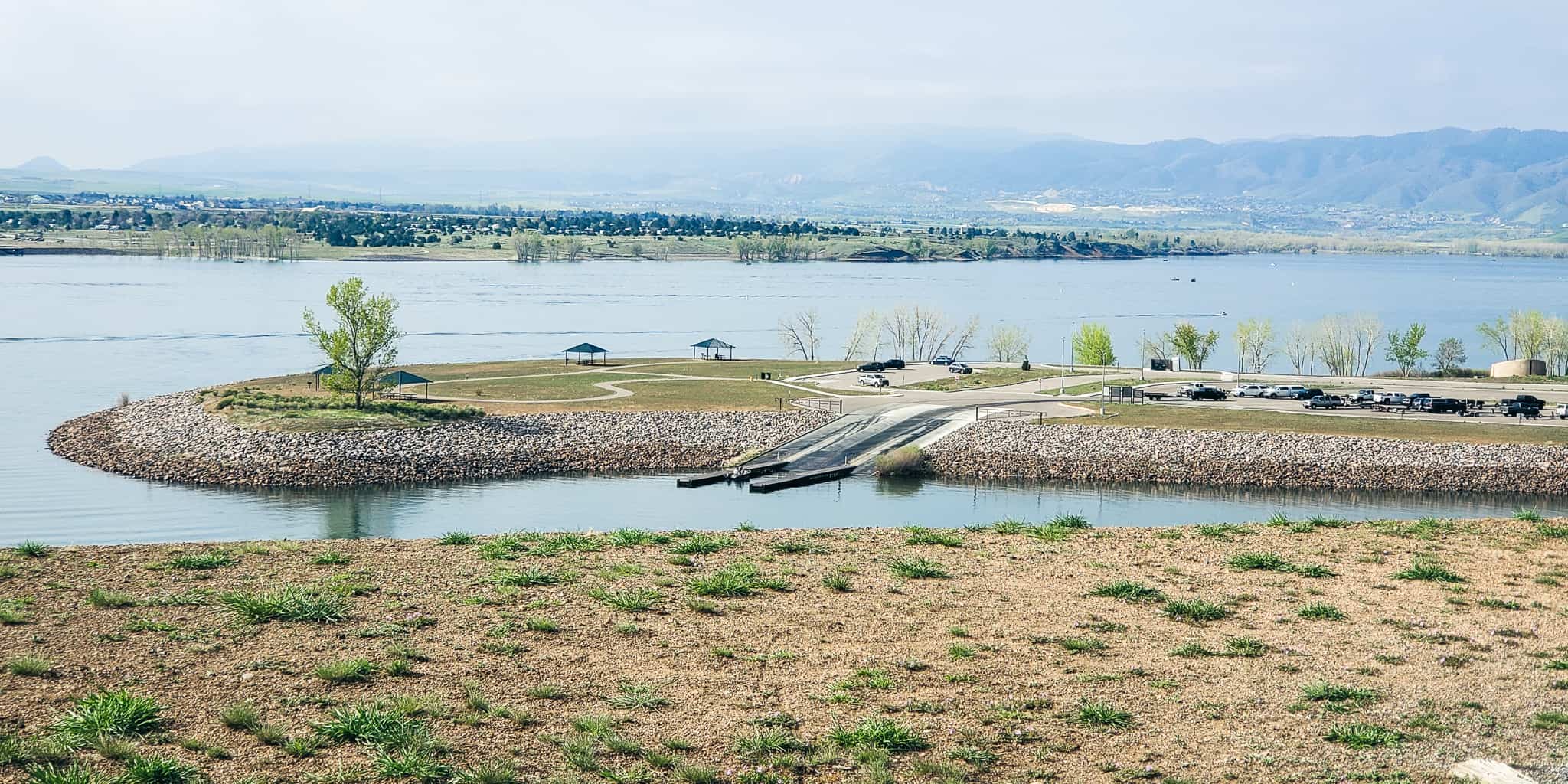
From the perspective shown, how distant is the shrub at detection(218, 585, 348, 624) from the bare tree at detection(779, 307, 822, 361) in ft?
234

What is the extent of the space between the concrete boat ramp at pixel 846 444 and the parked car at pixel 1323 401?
13.2 metres

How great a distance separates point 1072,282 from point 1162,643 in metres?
165

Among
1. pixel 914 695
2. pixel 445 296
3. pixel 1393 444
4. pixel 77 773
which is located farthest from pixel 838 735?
pixel 445 296

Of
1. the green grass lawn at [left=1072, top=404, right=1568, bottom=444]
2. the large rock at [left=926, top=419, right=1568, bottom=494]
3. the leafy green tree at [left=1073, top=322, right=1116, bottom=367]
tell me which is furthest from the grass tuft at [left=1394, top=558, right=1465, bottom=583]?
the leafy green tree at [left=1073, top=322, right=1116, bottom=367]

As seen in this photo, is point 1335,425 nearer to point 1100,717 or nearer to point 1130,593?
point 1130,593

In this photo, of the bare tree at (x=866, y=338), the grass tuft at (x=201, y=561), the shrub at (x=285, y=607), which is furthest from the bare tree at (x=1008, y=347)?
the shrub at (x=285, y=607)

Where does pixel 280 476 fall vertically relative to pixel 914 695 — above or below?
below

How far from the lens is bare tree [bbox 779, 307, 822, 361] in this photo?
290 ft

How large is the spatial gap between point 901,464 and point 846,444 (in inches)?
133

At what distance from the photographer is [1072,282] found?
17325 centimetres

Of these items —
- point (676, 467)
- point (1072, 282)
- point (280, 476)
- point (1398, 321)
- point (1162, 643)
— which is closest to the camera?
point (1162, 643)

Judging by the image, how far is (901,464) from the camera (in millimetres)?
45094

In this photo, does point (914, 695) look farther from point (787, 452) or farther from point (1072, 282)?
point (1072, 282)

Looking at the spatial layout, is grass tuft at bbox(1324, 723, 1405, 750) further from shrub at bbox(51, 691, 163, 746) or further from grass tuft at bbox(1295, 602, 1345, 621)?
shrub at bbox(51, 691, 163, 746)
